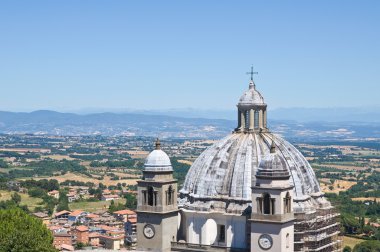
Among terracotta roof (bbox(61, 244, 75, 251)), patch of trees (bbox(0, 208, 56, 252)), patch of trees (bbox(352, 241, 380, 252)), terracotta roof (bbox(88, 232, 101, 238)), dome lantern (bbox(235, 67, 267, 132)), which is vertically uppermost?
dome lantern (bbox(235, 67, 267, 132))

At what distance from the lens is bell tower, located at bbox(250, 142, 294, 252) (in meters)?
45.9

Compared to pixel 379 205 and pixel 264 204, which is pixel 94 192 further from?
pixel 264 204

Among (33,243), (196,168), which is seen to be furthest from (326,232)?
(33,243)

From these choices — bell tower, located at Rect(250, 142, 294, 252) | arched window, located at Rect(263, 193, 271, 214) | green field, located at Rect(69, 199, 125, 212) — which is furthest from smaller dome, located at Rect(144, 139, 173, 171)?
green field, located at Rect(69, 199, 125, 212)

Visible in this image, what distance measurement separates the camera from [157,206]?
50.7 metres

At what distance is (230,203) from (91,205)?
118 m

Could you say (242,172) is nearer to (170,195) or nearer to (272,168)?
(272,168)

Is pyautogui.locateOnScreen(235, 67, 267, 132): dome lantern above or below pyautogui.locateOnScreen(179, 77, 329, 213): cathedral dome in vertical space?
above

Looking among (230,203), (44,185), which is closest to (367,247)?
(230,203)

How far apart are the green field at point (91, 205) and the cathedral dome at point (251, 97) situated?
106499mm

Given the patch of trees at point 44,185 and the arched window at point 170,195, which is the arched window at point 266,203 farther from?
the patch of trees at point 44,185

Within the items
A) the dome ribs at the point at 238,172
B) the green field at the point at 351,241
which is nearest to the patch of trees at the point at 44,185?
the green field at the point at 351,241

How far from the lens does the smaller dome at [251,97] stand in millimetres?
53750

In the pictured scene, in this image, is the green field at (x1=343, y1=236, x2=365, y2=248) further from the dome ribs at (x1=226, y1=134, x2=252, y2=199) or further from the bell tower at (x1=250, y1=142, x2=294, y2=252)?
the bell tower at (x1=250, y1=142, x2=294, y2=252)
